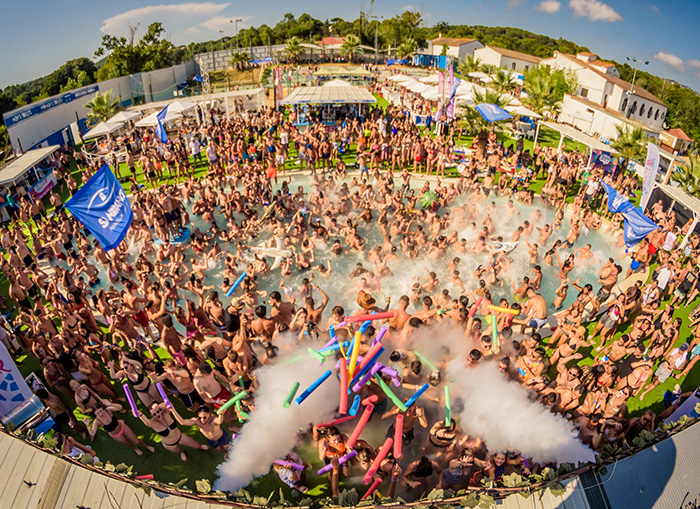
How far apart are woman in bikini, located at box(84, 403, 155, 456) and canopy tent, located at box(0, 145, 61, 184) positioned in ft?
37.5

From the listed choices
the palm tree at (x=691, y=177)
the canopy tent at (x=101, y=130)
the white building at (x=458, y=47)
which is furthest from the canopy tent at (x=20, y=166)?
the white building at (x=458, y=47)

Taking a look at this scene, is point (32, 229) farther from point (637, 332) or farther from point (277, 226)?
point (637, 332)

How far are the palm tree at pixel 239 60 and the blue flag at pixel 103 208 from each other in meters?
58.5

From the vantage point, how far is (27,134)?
20234mm

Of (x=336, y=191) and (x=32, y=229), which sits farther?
(x=336, y=191)

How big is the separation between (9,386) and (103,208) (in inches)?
132

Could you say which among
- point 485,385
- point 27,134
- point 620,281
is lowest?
point 620,281

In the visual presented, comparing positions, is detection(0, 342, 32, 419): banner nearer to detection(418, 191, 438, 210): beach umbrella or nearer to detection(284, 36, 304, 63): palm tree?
detection(418, 191, 438, 210): beach umbrella

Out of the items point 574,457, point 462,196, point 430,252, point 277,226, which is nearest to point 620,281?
point 430,252

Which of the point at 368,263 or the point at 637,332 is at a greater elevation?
the point at 637,332

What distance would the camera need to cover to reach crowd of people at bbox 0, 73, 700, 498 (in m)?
5.86

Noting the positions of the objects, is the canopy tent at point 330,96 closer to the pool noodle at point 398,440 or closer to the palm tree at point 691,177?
the palm tree at point 691,177

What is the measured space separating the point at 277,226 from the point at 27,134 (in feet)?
56.4

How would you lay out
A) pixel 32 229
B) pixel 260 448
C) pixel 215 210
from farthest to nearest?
pixel 215 210 → pixel 32 229 → pixel 260 448
